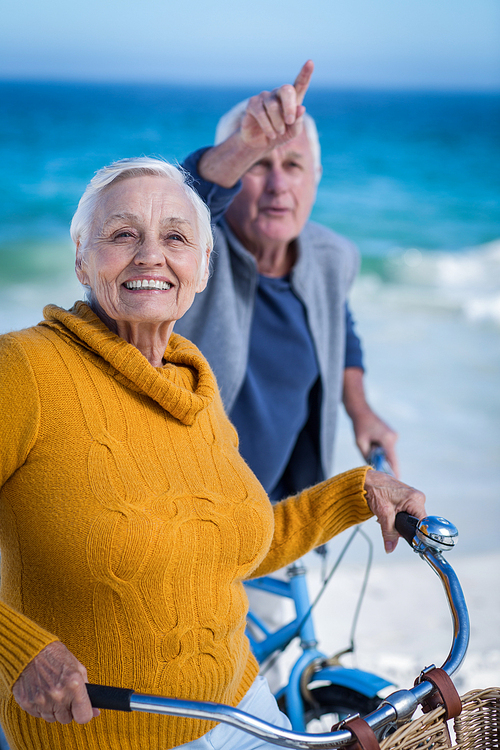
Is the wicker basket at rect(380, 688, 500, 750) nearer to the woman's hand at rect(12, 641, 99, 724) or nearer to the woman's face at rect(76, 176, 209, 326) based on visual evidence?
the woman's hand at rect(12, 641, 99, 724)

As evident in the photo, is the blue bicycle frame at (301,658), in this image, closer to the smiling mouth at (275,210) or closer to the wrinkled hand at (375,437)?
the wrinkled hand at (375,437)

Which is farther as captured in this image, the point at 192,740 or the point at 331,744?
the point at 192,740

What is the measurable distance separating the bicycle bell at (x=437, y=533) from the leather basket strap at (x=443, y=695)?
0.20 m

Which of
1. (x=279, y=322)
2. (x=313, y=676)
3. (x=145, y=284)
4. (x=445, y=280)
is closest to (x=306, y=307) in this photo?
(x=279, y=322)

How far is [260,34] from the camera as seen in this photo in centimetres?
1157

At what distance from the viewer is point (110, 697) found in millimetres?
740

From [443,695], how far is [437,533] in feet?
0.76

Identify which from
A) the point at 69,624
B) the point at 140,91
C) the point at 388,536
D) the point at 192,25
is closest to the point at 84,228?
the point at 69,624

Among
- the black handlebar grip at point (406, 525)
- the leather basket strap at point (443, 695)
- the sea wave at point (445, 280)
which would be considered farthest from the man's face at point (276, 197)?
the sea wave at point (445, 280)

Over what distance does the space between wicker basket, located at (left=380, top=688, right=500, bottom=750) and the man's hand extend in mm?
1061

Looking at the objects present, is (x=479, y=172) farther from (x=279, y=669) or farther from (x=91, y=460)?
(x=91, y=460)

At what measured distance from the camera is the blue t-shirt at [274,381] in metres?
1.72

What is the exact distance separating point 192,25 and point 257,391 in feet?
37.0

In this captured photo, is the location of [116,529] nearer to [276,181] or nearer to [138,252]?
[138,252]
